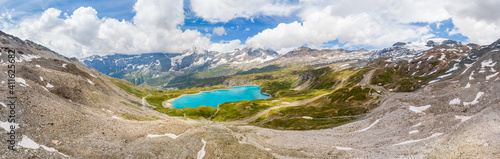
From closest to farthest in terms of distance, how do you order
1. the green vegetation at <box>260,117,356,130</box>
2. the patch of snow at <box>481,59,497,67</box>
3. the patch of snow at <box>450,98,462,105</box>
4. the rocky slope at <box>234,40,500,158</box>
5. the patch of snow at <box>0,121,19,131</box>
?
the patch of snow at <box>0,121,19,131</box> → the rocky slope at <box>234,40,500,158</box> → the patch of snow at <box>450,98,462,105</box> → the green vegetation at <box>260,117,356,130</box> → the patch of snow at <box>481,59,497,67</box>

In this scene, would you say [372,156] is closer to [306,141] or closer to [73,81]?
[306,141]

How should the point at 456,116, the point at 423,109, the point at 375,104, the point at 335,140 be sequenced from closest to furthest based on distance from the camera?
the point at 456,116 → the point at 335,140 → the point at 423,109 → the point at 375,104

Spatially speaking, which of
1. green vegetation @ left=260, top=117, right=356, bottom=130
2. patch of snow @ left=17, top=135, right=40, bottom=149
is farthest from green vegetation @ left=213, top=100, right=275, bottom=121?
patch of snow @ left=17, top=135, right=40, bottom=149

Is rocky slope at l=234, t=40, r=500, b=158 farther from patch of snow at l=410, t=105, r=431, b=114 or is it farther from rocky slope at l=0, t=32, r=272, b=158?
rocky slope at l=0, t=32, r=272, b=158

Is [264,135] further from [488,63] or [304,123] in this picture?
[488,63]

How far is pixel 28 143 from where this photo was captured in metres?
25.0

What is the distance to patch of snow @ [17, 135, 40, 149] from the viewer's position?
79.6 feet

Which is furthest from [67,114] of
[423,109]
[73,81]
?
[423,109]

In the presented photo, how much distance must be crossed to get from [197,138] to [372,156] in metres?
38.6

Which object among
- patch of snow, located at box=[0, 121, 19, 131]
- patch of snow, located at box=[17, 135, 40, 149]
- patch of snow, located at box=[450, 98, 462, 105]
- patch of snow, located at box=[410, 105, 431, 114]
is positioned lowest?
patch of snow, located at box=[410, 105, 431, 114]

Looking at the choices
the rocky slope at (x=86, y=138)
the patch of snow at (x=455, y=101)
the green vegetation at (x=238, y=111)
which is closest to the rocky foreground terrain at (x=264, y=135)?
the rocky slope at (x=86, y=138)

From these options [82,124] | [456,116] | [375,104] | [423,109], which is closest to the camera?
[82,124]

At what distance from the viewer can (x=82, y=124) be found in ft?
121

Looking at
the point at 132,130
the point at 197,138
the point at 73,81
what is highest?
the point at 73,81
